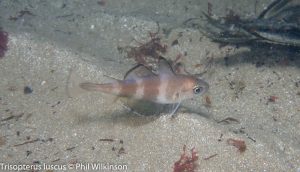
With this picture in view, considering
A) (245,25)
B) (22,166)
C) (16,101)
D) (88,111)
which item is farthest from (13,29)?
(245,25)

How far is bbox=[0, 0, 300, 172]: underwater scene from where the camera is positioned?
4672mm

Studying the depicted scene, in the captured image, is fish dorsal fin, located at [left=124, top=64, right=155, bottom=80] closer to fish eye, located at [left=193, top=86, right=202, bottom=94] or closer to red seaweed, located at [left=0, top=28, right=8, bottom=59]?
fish eye, located at [left=193, top=86, right=202, bottom=94]

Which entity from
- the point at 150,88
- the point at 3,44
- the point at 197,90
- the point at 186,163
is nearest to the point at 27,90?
the point at 3,44

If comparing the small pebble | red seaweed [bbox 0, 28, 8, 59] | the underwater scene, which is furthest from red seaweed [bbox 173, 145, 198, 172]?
red seaweed [bbox 0, 28, 8, 59]

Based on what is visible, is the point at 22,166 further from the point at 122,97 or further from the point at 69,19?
the point at 69,19

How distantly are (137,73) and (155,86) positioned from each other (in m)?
0.28

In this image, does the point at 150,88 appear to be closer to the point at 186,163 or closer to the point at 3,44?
the point at 186,163

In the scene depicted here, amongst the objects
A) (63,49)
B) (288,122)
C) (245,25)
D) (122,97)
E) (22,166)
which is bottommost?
(22,166)

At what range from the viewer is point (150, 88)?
4.25 meters

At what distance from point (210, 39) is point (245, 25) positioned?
1.43 m

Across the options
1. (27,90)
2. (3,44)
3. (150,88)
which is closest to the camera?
(150,88)

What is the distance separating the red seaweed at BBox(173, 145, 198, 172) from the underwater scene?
1cm

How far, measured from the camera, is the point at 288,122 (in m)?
5.48

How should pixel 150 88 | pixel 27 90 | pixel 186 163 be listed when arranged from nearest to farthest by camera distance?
pixel 150 88 < pixel 186 163 < pixel 27 90
